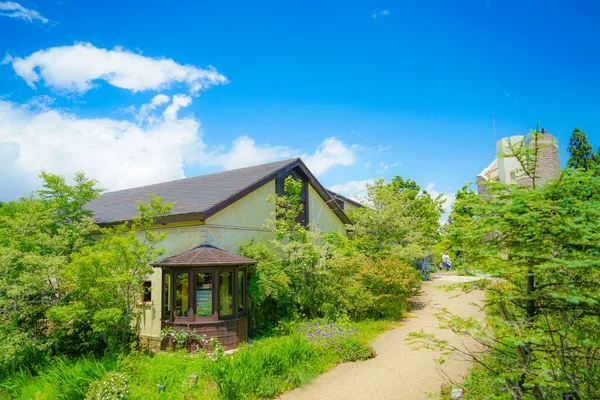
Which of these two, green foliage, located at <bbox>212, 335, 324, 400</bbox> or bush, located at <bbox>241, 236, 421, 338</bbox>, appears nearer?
green foliage, located at <bbox>212, 335, 324, 400</bbox>

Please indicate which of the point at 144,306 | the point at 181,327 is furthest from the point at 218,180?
the point at 181,327

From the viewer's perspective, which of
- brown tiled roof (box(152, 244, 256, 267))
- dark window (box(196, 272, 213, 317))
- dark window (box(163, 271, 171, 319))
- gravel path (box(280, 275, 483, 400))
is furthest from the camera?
dark window (box(163, 271, 171, 319))

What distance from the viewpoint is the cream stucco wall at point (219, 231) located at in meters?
13.1

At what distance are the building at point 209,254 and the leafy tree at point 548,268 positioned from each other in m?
8.80

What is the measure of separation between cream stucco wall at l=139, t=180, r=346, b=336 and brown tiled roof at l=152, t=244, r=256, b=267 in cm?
62

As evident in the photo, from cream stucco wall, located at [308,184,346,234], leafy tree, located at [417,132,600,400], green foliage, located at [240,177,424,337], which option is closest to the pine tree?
cream stucco wall, located at [308,184,346,234]

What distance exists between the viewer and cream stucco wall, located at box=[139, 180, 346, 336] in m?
13.1

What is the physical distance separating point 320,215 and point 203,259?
29.6ft

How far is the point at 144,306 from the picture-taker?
44.1 ft

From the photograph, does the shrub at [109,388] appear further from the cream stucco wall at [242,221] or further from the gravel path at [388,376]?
the cream stucco wall at [242,221]

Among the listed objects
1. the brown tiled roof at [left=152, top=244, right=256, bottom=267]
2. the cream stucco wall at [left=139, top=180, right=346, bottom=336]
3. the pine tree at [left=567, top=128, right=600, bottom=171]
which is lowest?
the brown tiled roof at [left=152, top=244, right=256, bottom=267]

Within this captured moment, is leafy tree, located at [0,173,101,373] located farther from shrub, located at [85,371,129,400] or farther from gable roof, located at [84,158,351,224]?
shrub, located at [85,371,129,400]

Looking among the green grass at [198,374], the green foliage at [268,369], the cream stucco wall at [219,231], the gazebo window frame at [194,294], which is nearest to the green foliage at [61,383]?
the green grass at [198,374]

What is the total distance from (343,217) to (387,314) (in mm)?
7357
